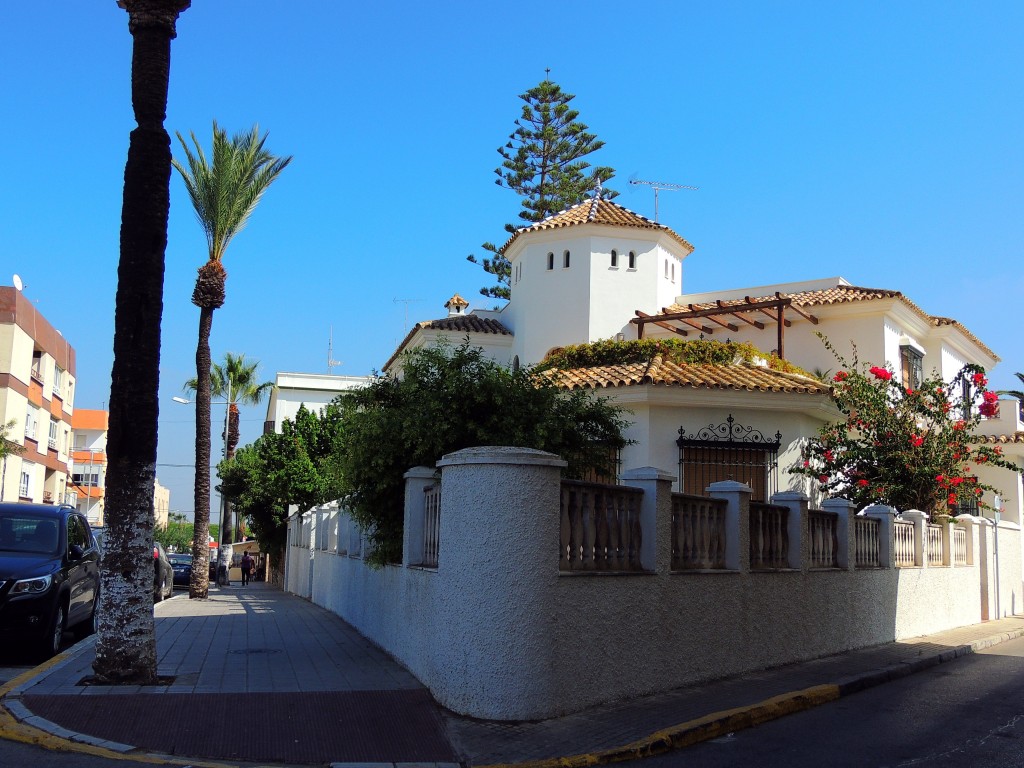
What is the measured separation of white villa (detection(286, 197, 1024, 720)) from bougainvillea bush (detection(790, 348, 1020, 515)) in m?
0.47

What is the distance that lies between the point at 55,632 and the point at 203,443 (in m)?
15.5

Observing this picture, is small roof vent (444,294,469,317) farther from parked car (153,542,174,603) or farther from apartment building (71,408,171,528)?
apartment building (71,408,171,528)

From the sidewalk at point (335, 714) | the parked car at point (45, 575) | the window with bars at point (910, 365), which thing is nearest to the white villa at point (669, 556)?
the window with bars at point (910, 365)

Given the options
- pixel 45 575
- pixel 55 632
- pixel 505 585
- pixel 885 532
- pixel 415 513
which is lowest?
pixel 55 632

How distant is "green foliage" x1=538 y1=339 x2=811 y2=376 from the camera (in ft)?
65.2

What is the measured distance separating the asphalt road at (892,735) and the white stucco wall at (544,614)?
3.72ft

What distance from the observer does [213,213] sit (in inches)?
985

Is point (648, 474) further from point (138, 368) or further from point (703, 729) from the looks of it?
point (138, 368)

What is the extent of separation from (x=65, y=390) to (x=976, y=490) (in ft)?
170

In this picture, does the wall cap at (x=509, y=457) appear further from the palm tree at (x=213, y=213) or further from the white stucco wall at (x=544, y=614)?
the palm tree at (x=213, y=213)

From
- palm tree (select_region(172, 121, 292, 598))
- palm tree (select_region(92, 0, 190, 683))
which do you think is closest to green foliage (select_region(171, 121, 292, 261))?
palm tree (select_region(172, 121, 292, 598))

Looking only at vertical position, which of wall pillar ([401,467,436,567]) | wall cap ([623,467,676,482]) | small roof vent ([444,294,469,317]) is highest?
small roof vent ([444,294,469,317])

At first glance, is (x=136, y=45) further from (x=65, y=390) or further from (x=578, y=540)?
(x=65, y=390)

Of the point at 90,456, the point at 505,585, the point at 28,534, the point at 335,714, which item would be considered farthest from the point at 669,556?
the point at 90,456
